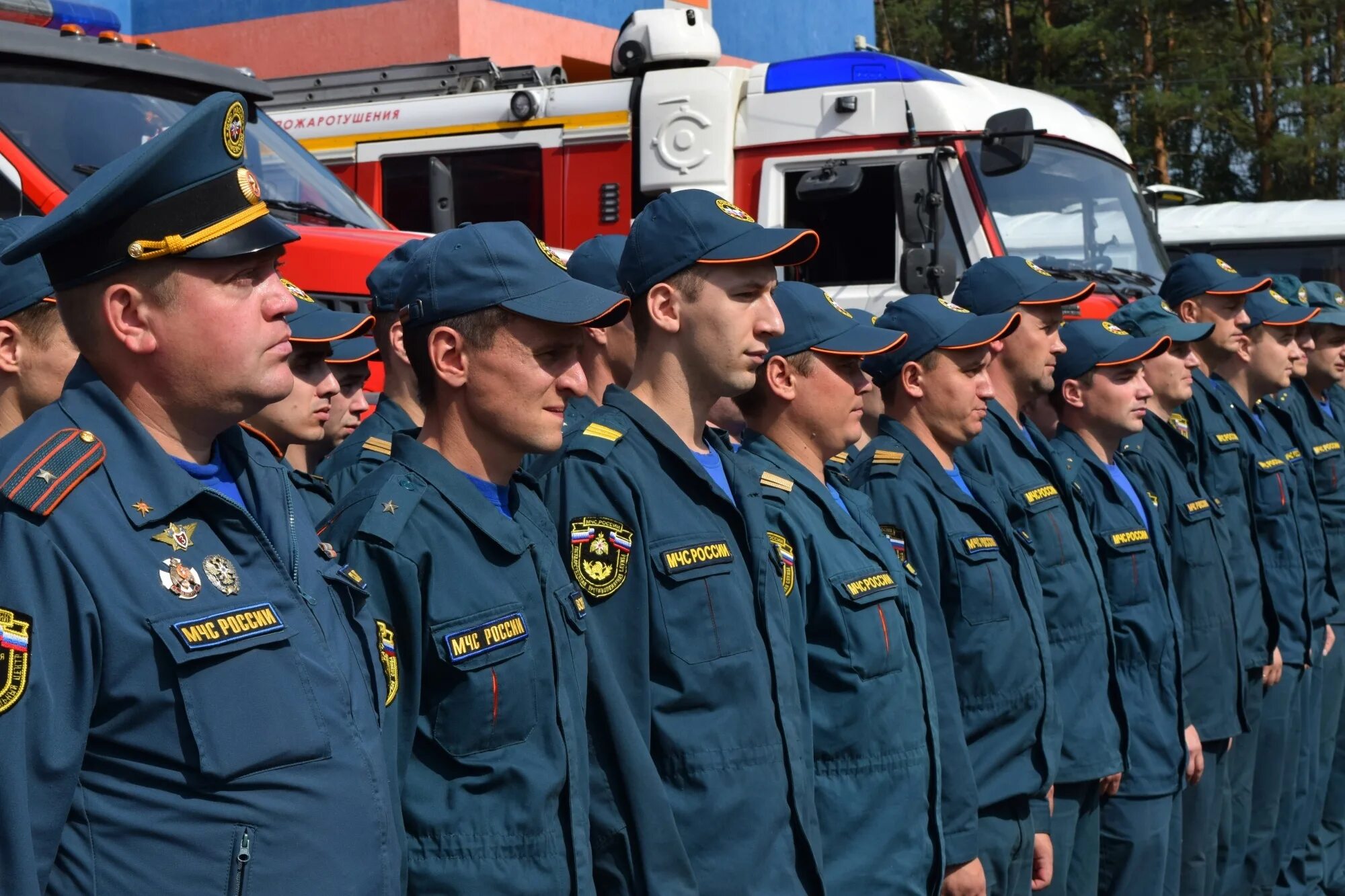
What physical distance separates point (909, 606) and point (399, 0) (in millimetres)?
12475

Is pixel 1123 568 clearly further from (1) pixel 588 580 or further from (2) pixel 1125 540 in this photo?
(1) pixel 588 580

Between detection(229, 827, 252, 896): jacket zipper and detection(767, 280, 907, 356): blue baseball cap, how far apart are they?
2.15 meters

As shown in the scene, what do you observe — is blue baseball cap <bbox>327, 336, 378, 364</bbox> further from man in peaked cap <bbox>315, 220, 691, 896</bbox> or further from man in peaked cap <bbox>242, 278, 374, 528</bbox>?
man in peaked cap <bbox>315, 220, 691, 896</bbox>

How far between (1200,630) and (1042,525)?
4.30ft

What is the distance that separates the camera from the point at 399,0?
15.0 m

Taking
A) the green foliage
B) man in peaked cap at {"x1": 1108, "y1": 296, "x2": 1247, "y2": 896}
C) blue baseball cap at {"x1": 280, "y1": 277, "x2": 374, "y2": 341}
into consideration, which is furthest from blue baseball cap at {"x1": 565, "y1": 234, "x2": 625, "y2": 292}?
the green foliage

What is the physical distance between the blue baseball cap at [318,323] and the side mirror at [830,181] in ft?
16.3

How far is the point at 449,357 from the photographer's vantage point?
2.94m

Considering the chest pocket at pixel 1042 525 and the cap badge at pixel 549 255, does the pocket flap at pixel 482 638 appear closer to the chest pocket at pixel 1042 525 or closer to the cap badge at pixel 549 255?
the cap badge at pixel 549 255

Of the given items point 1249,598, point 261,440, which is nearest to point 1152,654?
point 1249,598

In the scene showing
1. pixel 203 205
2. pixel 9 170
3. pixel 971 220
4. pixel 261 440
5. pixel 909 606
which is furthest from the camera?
pixel 971 220

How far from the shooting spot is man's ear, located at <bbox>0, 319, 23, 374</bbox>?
3170mm

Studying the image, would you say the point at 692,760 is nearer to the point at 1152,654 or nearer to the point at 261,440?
the point at 261,440

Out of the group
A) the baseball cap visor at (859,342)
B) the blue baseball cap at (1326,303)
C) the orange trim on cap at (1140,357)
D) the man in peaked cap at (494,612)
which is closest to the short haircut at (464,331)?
the man in peaked cap at (494,612)
